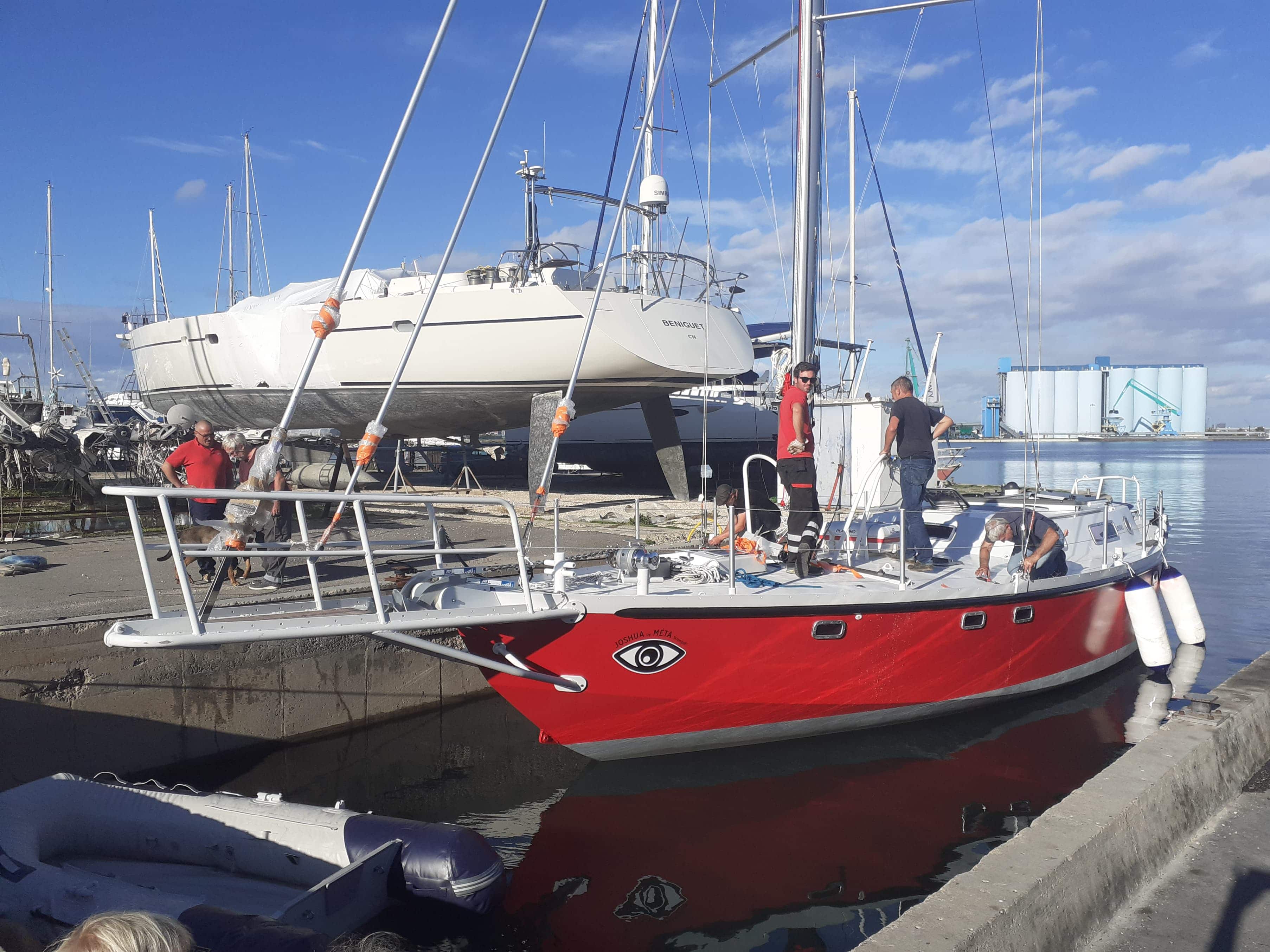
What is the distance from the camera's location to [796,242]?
8148 millimetres

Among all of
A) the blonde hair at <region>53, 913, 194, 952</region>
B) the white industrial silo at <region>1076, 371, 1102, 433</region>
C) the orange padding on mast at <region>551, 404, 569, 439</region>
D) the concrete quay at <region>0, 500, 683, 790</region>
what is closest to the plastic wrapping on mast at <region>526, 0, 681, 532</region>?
the orange padding on mast at <region>551, 404, 569, 439</region>

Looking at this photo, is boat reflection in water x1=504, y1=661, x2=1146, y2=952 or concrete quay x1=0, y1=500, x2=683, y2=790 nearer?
boat reflection in water x1=504, y1=661, x2=1146, y2=952

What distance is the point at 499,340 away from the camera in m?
16.3

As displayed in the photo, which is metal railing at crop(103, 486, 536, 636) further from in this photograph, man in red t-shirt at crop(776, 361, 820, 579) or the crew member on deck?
the crew member on deck

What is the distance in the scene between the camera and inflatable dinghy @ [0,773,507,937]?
13.2ft

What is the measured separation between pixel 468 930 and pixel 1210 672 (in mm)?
8709

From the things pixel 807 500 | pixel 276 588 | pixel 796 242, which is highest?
pixel 796 242

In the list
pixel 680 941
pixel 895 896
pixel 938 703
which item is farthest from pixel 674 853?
pixel 938 703

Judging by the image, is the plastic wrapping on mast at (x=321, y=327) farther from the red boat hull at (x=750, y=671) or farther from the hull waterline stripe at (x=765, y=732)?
the hull waterline stripe at (x=765, y=732)

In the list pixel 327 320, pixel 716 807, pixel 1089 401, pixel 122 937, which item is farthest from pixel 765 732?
pixel 1089 401

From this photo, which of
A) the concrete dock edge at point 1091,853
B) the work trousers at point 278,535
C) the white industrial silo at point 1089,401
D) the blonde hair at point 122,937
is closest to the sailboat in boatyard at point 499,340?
the work trousers at point 278,535

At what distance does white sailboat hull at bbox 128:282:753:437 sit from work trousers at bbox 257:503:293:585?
827 centimetres

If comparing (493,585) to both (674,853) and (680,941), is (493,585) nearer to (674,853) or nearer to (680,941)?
(674,853)

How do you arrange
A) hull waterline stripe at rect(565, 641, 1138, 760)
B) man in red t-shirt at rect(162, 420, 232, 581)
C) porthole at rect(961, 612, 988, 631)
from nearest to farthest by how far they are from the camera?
hull waterline stripe at rect(565, 641, 1138, 760)
porthole at rect(961, 612, 988, 631)
man in red t-shirt at rect(162, 420, 232, 581)
